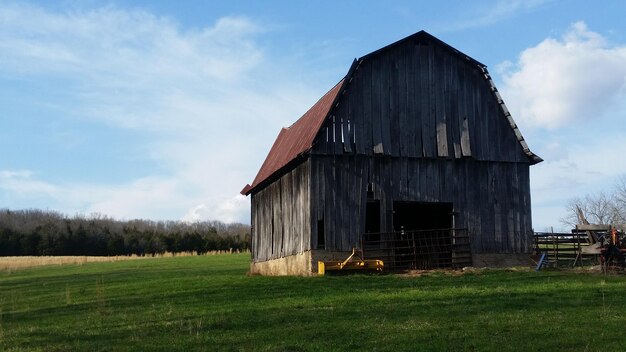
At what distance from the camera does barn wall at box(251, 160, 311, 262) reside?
94.3ft

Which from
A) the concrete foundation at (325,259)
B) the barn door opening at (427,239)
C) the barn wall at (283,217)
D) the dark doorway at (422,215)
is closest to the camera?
the concrete foundation at (325,259)

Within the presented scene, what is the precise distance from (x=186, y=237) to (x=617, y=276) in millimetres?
81339

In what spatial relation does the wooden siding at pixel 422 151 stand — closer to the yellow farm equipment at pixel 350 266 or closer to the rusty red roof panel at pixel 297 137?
the rusty red roof panel at pixel 297 137

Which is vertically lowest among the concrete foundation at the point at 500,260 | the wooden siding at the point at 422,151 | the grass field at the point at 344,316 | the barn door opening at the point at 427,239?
the grass field at the point at 344,316

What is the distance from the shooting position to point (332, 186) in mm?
28250

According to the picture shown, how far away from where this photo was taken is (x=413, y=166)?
2903 cm

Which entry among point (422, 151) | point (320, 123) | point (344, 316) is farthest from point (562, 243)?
point (344, 316)

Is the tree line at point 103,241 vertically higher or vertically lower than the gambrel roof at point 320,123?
lower

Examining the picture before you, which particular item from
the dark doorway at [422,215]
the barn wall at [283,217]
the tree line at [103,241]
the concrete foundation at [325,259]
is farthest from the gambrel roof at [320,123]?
the tree line at [103,241]

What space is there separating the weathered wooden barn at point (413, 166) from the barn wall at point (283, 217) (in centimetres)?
13

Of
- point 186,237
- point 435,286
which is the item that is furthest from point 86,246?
point 435,286

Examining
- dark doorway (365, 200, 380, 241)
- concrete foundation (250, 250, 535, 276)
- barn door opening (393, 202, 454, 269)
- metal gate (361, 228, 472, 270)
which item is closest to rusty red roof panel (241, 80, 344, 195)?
dark doorway (365, 200, 380, 241)

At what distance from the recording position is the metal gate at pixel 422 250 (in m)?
27.9

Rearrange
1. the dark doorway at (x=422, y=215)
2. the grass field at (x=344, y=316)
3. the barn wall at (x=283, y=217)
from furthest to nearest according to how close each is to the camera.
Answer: the dark doorway at (x=422, y=215) < the barn wall at (x=283, y=217) < the grass field at (x=344, y=316)
